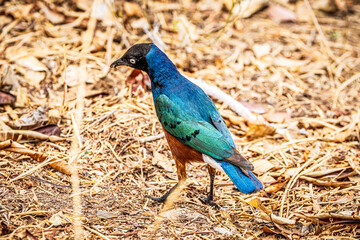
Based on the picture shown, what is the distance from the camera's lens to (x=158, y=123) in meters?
4.80

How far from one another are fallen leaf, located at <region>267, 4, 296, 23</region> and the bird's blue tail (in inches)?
199

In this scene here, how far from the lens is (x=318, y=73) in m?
6.36

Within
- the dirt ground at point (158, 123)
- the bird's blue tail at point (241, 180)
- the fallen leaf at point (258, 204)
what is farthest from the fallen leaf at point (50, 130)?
the fallen leaf at point (258, 204)

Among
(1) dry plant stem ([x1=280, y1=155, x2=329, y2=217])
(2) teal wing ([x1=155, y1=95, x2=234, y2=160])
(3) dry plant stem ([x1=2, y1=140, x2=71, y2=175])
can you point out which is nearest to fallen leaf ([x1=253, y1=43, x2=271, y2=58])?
(1) dry plant stem ([x1=280, y1=155, x2=329, y2=217])

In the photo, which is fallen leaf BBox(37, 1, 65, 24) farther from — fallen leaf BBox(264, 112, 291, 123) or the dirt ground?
fallen leaf BBox(264, 112, 291, 123)

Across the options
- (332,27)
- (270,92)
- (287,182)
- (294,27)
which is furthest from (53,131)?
(332,27)

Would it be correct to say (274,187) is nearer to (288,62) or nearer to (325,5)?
(288,62)

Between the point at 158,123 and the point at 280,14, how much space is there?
4.26 m

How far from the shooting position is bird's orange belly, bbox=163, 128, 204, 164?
364 centimetres

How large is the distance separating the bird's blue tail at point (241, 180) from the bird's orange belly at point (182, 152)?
269 mm

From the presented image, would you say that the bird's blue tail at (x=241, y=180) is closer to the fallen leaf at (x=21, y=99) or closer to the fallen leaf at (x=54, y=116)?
the fallen leaf at (x=54, y=116)

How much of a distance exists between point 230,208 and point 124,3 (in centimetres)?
432

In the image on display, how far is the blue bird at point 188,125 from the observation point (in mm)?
Answer: 3430

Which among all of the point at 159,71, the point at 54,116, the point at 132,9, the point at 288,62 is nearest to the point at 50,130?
the point at 54,116
